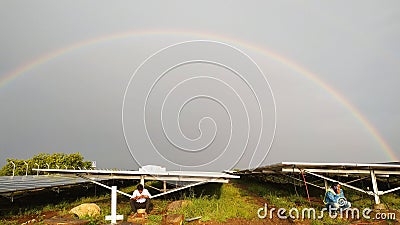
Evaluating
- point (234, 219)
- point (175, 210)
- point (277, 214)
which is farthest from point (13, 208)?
point (277, 214)

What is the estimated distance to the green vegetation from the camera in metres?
29.3

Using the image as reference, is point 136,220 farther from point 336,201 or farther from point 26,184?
point 336,201

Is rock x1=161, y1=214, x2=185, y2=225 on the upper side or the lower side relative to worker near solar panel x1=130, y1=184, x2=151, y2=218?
lower

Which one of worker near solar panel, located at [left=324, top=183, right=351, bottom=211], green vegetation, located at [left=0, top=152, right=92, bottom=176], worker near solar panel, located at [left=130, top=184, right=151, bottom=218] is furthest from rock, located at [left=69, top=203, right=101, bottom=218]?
green vegetation, located at [left=0, top=152, right=92, bottom=176]

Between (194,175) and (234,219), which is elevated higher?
(194,175)

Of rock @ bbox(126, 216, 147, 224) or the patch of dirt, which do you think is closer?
rock @ bbox(126, 216, 147, 224)

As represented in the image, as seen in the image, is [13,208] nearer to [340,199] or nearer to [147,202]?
[147,202]

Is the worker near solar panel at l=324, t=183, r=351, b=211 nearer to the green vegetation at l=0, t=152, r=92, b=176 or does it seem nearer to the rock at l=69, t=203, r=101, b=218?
the rock at l=69, t=203, r=101, b=218

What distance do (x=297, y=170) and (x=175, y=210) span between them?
4.81 metres

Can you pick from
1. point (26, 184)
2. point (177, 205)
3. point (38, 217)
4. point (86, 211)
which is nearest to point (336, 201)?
point (177, 205)

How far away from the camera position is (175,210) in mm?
10828

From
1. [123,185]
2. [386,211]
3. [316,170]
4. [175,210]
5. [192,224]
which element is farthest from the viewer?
[123,185]

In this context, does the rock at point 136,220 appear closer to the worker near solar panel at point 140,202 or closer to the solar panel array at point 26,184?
the worker near solar panel at point 140,202

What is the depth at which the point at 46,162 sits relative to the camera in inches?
1231
